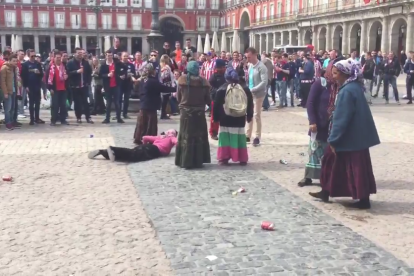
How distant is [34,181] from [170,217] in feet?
8.52

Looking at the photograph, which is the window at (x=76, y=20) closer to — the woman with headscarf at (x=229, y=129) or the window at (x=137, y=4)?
the window at (x=137, y=4)

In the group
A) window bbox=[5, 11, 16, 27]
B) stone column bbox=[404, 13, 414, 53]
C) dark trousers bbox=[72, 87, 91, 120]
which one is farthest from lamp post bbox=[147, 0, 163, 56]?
window bbox=[5, 11, 16, 27]

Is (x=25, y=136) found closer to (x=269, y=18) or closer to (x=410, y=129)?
(x=410, y=129)

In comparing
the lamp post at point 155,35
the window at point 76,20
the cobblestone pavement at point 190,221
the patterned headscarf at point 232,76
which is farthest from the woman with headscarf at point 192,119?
the window at point 76,20

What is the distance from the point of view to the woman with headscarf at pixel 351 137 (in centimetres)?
571

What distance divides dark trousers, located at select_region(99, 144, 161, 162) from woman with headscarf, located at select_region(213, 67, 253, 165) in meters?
1.24

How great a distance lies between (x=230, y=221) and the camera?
5426mm

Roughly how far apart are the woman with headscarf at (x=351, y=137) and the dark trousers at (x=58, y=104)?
8103mm

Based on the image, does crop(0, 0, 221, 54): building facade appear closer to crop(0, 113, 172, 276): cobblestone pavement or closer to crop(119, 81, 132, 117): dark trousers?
crop(119, 81, 132, 117): dark trousers

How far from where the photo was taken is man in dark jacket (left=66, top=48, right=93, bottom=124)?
12.7 metres

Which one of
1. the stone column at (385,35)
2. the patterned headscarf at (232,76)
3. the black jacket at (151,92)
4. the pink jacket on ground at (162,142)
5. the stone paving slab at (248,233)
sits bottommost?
the stone paving slab at (248,233)

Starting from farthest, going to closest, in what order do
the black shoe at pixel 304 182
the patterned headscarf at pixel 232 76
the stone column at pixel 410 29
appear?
the stone column at pixel 410 29 → the patterned headscarf at pixel 232 76 → the black shoe at pixel 304 182

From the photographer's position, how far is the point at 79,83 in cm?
1275

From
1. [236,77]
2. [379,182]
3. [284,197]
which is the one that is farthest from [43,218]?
[379,182]
